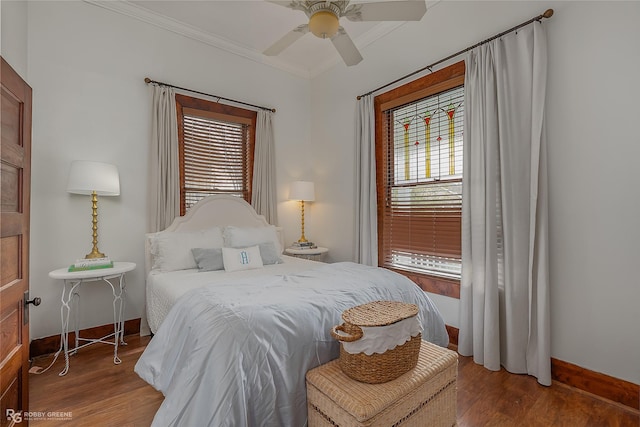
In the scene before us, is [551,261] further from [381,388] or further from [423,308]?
[381,388]

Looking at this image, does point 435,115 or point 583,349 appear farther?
point 435,115

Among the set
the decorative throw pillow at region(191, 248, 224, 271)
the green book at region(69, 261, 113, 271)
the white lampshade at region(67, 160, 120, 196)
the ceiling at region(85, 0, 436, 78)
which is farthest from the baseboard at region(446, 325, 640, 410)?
the white lampshade at region(67, 160, 120, 196)

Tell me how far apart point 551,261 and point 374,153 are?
189 cm

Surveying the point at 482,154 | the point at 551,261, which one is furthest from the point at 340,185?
the point at 551,261

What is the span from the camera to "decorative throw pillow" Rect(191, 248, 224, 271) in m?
2.77

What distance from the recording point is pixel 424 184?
9.89ft

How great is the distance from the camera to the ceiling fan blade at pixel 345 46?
2074 mm

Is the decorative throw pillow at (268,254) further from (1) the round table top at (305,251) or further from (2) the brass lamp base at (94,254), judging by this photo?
(2) the brass lamp base at (94,254)

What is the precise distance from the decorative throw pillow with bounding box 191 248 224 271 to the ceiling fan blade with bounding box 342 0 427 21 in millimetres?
2167

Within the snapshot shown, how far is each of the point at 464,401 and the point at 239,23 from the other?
12.8 feet

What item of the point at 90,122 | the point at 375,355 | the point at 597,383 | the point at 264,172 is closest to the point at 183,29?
the point at 90,122

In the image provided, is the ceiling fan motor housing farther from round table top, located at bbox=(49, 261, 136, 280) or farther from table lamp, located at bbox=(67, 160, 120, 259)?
round table top, located at bbox=(49, 261, 136, 280)

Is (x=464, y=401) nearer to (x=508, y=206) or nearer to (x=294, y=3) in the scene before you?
(x=508, y=206)

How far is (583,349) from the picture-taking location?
2031mm
